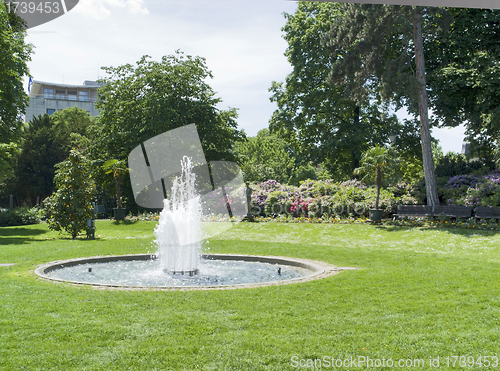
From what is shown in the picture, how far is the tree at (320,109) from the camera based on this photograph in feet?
78.8

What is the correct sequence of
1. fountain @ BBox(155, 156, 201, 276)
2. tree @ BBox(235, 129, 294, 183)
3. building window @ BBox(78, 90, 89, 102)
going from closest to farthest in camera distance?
1. fountain @ BBox(155, 156, 201, 276)
2. tree @ BBox(235, 129, 294, 183)
3. building window @ BBox(78, 90, 89, 102)

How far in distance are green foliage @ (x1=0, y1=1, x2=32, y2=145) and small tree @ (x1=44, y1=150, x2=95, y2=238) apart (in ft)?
15.5

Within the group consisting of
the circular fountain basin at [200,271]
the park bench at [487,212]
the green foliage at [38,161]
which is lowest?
the circular fountain basin at [200,271]

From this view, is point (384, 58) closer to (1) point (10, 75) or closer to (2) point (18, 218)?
(1) point (10, 75)

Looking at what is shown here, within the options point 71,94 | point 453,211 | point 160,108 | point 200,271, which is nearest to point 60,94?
point 71,94

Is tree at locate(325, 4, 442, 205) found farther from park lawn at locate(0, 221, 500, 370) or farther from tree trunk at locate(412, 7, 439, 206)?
park lawn at locate(0, 221, 500, 370)

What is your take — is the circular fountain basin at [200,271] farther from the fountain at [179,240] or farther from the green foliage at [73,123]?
the green foliage at [73,123]

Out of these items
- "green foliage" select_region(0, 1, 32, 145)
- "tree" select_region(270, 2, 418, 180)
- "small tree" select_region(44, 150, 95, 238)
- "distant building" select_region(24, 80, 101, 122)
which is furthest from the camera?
"distant building" select_region(24, 80, 101, 122)

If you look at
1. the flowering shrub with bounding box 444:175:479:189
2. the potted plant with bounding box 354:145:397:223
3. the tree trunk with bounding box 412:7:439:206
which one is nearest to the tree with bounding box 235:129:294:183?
the flowering shrub with bounding box 444:175:479:189

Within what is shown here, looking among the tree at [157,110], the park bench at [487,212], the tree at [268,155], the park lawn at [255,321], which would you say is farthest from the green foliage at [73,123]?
the park lawn at [255,321]

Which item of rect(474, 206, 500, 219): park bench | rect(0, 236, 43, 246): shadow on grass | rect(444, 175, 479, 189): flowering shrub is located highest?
rect(444, 175, 479, 189): flowering shrub

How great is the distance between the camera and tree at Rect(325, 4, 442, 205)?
18.7 metres

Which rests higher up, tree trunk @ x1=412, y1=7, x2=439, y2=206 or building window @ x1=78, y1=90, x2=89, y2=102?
building window @ x1=78, y1=90, x2=89, y2=102

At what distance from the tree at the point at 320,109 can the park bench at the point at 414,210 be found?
5627mm
